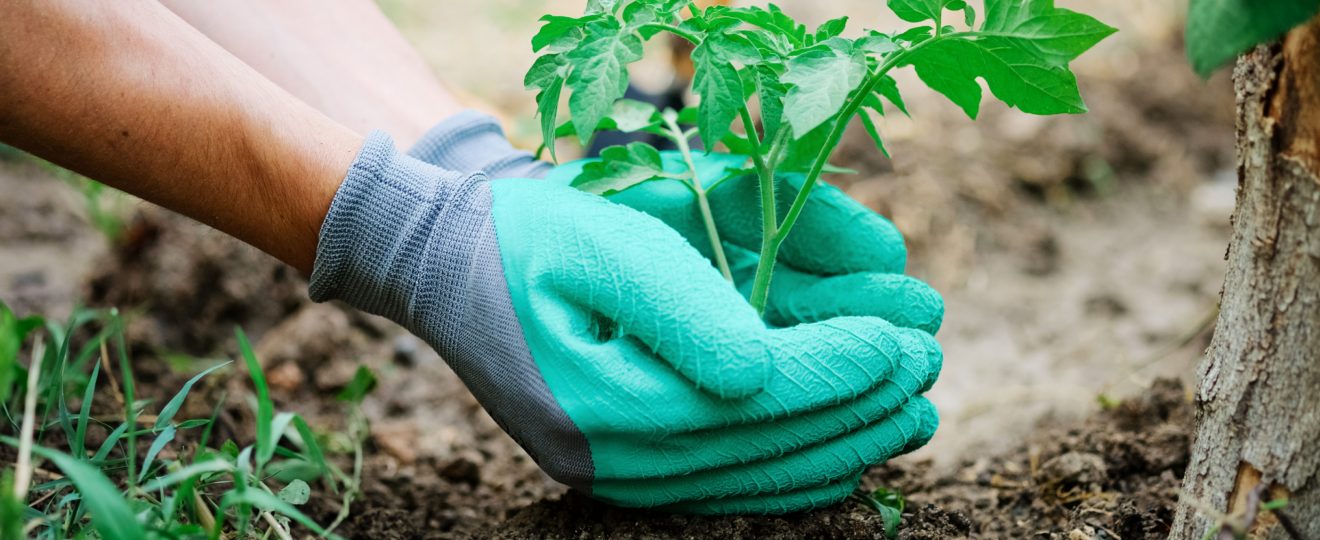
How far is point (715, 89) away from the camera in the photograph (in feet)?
4.15

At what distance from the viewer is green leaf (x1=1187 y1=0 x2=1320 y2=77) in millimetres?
909

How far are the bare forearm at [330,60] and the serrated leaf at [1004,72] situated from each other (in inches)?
41.3

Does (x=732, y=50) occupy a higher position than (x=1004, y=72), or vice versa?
(x=1004, y=72)

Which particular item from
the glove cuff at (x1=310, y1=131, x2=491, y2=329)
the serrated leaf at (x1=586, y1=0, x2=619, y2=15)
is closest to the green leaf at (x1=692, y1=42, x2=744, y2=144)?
the serrated leaf at (x1=586, y1=0, x2=619, y2=15)

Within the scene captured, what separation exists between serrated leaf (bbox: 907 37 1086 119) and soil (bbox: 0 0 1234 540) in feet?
2.06

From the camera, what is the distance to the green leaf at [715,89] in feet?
4.14

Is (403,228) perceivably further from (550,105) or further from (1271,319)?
(1271,319)

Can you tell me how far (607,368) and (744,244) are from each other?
19.3 inches

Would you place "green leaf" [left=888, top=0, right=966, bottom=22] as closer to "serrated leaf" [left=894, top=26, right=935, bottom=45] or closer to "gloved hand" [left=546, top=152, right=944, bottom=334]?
"serrated leaf" [left=894, top=26, right=935, bottom=45]

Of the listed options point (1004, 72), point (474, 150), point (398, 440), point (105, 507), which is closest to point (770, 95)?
point (1004, 72)

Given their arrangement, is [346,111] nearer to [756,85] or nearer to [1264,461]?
[756,85]

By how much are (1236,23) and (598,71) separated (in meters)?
0.70

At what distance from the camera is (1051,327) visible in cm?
288

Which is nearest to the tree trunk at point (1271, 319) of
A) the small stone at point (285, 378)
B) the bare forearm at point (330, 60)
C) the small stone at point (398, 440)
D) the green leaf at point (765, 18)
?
the green leaf at point (765, 18)
